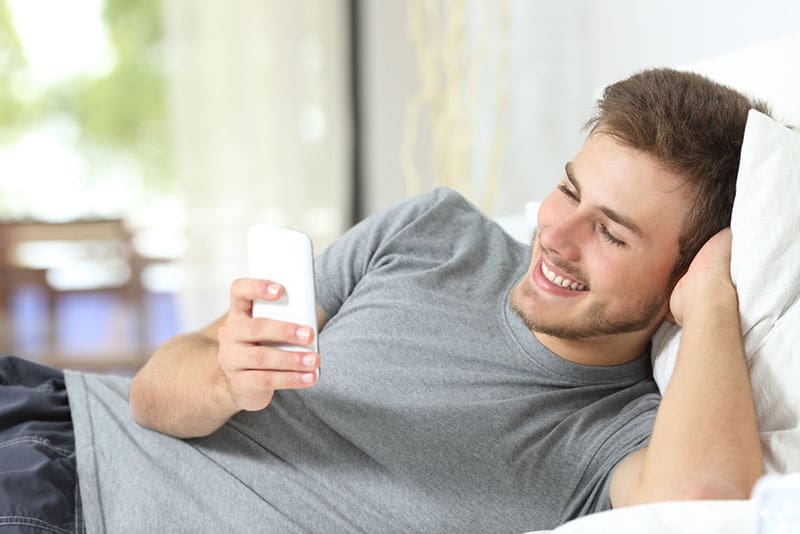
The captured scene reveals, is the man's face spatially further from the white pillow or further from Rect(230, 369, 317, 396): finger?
Rect(230, 369, 317, 396): finger

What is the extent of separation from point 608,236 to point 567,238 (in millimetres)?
55

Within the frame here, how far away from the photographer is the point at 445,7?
11.0 ft

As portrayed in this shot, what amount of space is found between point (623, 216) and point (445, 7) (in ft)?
7.75

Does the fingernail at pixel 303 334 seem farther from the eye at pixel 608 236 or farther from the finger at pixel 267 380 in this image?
the eye at pixel 608 236

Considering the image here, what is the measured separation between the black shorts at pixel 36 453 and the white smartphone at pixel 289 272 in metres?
0.39

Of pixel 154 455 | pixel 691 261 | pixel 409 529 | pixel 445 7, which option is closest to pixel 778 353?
pixel 691 261

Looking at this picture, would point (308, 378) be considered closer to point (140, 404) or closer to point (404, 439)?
point (404, 439)

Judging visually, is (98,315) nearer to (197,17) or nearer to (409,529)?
(197,17)

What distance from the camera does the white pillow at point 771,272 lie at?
3.27 ft

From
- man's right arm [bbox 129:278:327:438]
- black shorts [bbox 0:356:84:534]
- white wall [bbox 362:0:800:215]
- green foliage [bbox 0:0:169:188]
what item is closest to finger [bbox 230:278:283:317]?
man's right arm [bbox 129:278:327:438]

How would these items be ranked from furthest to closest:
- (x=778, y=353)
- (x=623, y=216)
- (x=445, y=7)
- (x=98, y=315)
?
(x=98, y=315), (x=445, y=7), (x=623, y=216), (x=778, y=353)

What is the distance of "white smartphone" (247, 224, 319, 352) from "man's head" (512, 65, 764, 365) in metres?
0.35

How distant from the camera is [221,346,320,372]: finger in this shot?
1.01 meters

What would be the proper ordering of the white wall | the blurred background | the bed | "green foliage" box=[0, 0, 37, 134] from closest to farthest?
1. the bed
2. the white wall
3. the blurred background
4. "green foliage" box=[0, 0, 37, 134]
